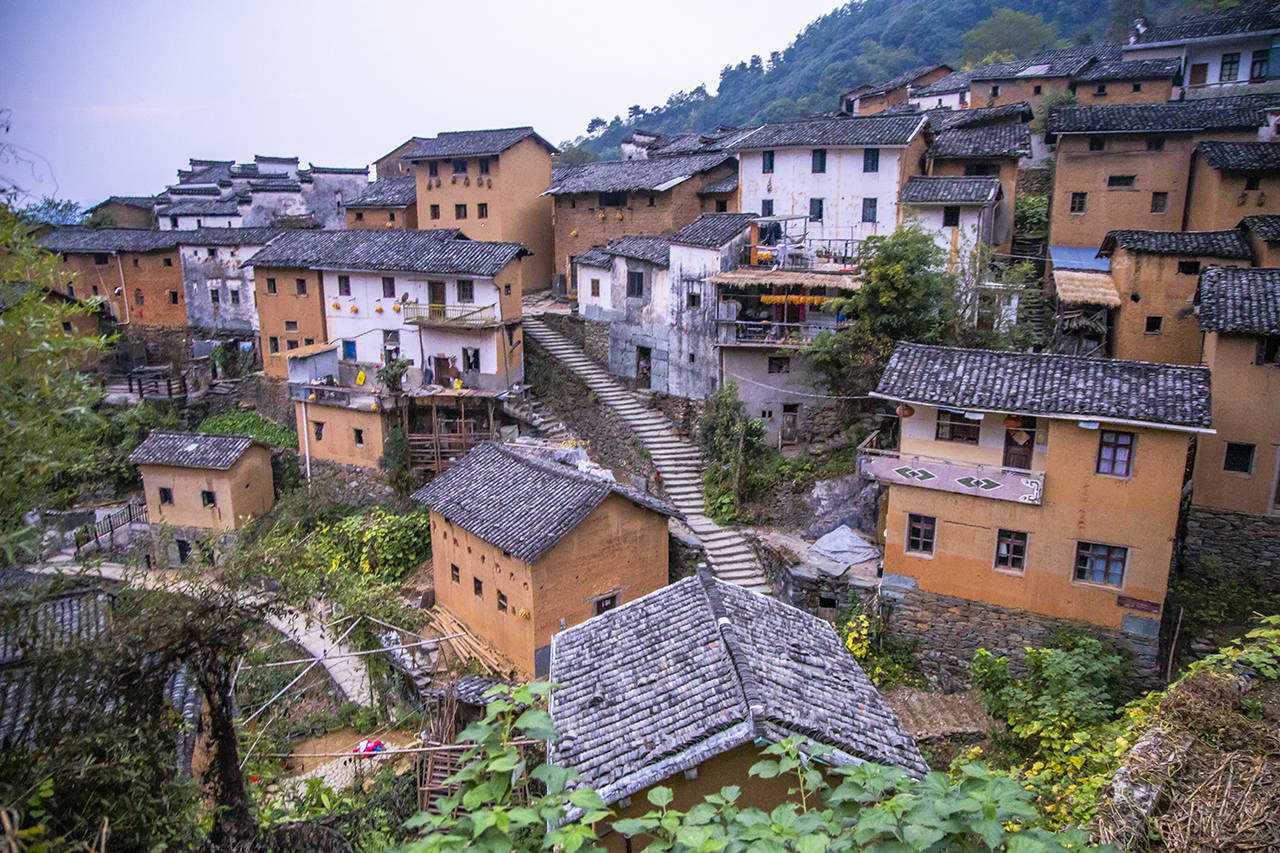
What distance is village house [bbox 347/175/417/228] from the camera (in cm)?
3600

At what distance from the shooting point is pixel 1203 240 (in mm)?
19531

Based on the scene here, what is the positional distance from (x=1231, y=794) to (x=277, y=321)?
31.3 meters

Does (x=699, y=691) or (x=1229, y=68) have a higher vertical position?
(x=1229, y=68)

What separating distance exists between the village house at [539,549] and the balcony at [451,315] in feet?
26.6

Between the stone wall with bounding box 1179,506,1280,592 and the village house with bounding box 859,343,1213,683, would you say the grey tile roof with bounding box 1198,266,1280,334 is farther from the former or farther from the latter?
the stone wall with bounding box 1179,506,1280,592

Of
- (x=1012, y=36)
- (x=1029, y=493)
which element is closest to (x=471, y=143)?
(x=1029, y=493)

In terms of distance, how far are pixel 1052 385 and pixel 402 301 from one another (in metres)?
20.6

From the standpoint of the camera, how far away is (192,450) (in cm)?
2667

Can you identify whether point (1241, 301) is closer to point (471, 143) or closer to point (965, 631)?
point (965, 631)

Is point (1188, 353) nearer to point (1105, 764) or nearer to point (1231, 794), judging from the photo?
point (1105, 764)

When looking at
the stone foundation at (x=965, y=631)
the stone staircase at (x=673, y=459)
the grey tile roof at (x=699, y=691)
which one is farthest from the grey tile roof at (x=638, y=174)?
the grey tile roof at (x=699, y=691)

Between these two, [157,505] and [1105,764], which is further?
[157,505]

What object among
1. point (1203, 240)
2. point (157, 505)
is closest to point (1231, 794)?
point (1203, 240)

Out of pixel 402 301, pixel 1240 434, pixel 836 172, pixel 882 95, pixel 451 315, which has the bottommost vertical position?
pixel 1240 434
